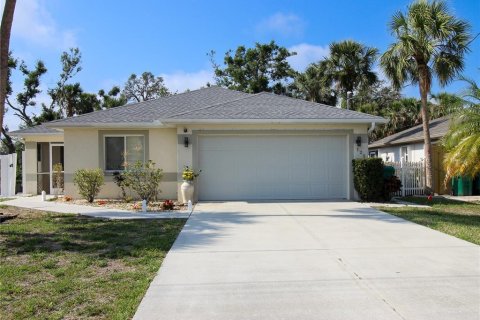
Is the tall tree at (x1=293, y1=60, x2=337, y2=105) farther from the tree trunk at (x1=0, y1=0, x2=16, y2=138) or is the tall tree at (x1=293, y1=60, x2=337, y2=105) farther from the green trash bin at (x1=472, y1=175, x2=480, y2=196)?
the tree trunk at (x1=0, y1=0, x2=16, y2=138)

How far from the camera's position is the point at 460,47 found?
1573cm

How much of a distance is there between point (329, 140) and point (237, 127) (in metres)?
3.33

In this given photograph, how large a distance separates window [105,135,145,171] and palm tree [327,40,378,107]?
15185 mm

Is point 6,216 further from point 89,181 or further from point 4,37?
point 4,37

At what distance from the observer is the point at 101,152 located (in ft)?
48.8

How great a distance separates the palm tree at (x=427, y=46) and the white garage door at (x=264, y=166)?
4717 millimetres

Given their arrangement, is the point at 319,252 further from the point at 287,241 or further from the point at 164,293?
the point at 164,293

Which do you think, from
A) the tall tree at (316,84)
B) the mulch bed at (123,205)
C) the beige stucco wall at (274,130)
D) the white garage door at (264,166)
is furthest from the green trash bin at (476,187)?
the mulch bed at (123,205)

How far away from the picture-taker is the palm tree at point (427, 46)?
1559 cm

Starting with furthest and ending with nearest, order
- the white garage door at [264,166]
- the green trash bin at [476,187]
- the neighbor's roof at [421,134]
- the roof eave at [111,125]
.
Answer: the neighbor's roof at [421,134] → the green trash bin at [476,187] → the roof eave at [111,125] → the white garage door at [264,166]

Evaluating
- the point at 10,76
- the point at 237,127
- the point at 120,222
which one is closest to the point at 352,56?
the point at 237,127

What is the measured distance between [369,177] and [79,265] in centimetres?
993

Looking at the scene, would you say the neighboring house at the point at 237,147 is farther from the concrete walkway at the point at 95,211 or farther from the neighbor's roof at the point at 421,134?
the neighbor's roof at the point at 421,134

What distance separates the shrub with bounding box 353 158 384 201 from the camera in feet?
43.6
